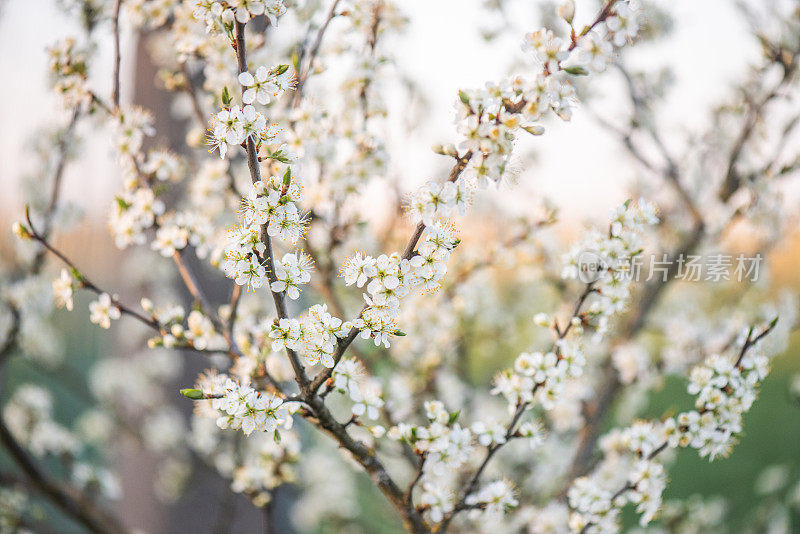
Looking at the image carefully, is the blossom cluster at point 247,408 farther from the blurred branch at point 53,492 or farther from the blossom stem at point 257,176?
the blurred branch at point 53,492

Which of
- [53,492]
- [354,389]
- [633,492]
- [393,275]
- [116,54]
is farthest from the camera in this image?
[53,492]

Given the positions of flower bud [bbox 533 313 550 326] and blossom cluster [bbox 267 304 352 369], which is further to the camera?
flower bud [bbox 533 313 550 326]

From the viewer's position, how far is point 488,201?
4.36 m

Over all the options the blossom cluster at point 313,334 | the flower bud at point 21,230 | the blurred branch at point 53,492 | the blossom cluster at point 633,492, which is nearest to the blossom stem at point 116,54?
the flower bud at point 21,230

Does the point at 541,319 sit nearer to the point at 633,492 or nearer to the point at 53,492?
the point at 633,492

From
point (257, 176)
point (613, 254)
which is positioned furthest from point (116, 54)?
point (613, 254)

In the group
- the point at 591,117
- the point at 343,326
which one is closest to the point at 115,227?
the point at 343,326

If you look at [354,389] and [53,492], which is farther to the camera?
[53,492]

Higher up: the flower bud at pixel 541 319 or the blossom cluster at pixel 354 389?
the flower bud at pixel 541 319

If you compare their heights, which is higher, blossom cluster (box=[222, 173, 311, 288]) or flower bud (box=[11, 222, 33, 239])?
flower bud (box=[11, 222, 33, 239])

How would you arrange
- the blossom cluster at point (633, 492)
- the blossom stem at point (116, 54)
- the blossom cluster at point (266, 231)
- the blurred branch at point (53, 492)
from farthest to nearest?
the blurred branch at point (53, 492) → the blossom stem at point (116, 54) → the blossom cluster at point (633, 492) → the blossom cluster at point (266, 231)

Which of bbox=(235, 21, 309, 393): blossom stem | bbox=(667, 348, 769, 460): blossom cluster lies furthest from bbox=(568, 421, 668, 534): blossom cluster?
bbox=(235, 21, 309, 393): blossom stem

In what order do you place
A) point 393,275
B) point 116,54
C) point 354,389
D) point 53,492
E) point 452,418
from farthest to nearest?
point 53,492
point 116,54
point 452,418
point 354,389
point 393,275

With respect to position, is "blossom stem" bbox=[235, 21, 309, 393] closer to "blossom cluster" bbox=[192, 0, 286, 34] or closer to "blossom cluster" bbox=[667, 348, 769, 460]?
"blossom cluster" bbox=[192, 0, 286, 34]
